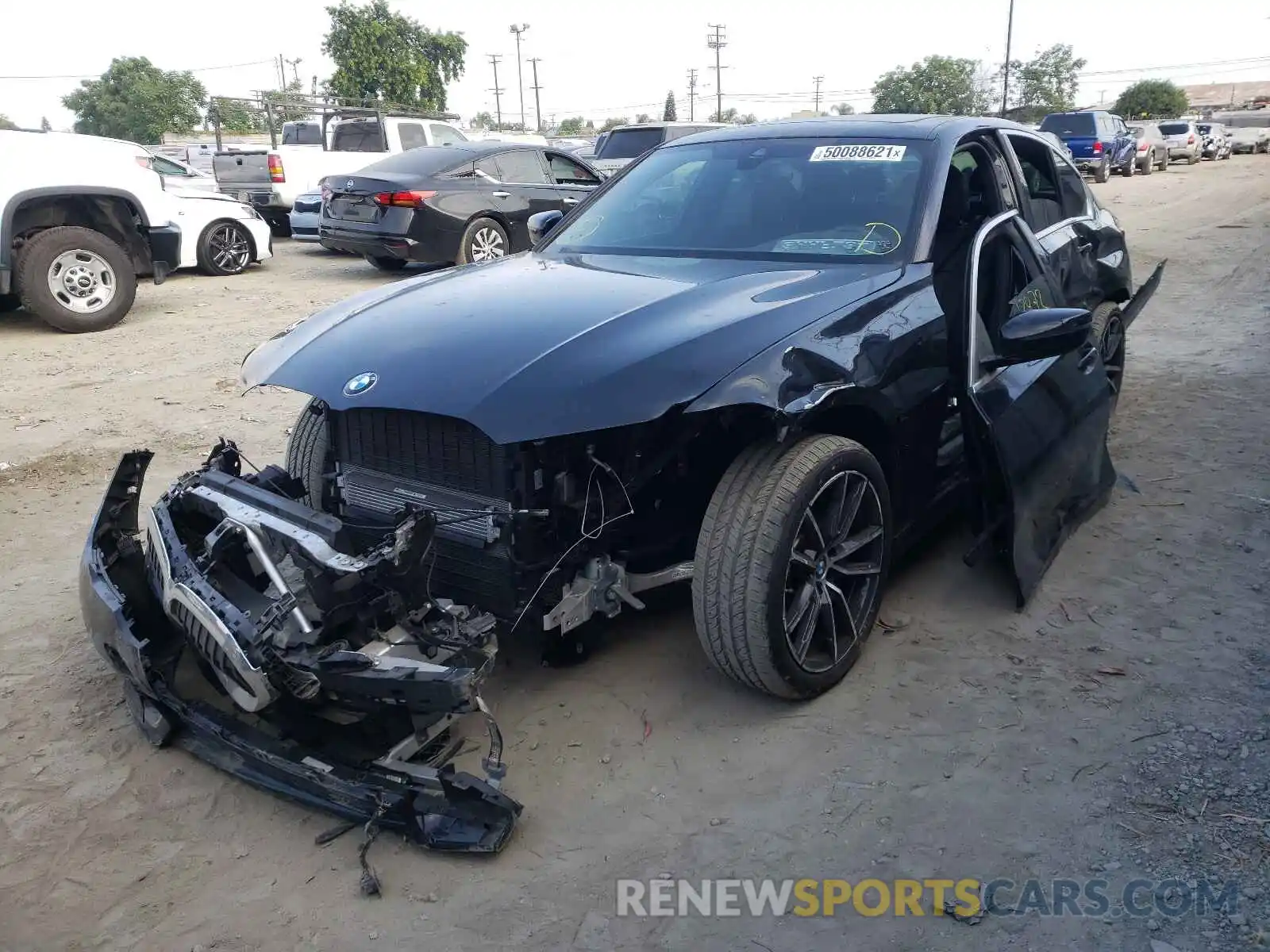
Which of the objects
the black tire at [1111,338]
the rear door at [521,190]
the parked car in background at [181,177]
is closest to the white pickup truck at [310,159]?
the parked car in background at [181,177]

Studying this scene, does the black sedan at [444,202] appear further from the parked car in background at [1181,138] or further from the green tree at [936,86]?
the green tree at [936,86]

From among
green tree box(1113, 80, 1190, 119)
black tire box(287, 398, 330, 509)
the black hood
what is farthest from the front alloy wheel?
green tree box(1113, 80, 1190, 119)

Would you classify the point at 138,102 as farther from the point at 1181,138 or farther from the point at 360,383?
the point at 360,383

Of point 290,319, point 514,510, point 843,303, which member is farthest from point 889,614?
point 290,319

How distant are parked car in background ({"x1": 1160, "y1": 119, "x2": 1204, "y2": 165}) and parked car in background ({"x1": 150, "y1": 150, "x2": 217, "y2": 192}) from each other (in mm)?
30063

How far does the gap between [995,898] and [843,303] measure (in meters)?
1.76

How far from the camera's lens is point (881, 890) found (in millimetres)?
2480

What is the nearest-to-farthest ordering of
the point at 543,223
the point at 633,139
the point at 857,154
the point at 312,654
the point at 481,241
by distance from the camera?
the point at 312,654
the point at 857,154
the point at 543,223
the point at 481,241
the point at 633,139

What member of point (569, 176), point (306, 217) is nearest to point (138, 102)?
point (306, 217)

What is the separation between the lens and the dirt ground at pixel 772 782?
2412 millimetres

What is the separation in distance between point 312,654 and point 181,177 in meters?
14.8

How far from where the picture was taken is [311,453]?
3.84 m

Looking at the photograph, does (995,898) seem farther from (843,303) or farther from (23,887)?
(23,887)

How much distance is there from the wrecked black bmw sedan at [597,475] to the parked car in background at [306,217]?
1108cm
